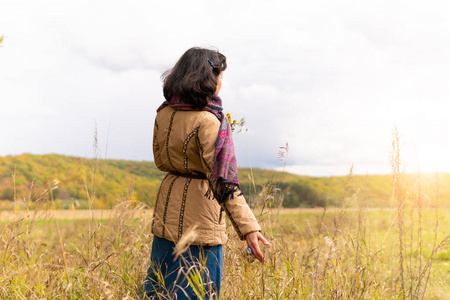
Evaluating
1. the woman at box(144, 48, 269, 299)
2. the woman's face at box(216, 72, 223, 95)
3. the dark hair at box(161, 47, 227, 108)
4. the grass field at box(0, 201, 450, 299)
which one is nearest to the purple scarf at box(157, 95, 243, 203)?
the woman at box(144, 48, 269, 299)

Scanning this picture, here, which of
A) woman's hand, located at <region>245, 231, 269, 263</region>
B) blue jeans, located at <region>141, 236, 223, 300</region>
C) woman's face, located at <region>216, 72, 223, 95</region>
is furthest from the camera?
woman's face, located at <region>216, 72, 223, 95</region>

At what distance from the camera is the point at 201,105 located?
2.40 m

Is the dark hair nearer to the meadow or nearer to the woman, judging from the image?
the woman

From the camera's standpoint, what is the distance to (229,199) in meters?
2.19

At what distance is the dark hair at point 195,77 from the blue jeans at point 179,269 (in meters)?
0.89

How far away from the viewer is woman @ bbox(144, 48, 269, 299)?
7.19 ft

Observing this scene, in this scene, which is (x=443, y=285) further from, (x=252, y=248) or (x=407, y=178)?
(x=252, y=248)

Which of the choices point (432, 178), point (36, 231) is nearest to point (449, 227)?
point (432, 178)

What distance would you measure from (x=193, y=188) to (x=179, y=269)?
1.66ft

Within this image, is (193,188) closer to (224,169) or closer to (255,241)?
(224,169)

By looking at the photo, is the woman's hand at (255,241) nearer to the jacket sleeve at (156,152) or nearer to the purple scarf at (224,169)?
the purple scarf at (224,169)

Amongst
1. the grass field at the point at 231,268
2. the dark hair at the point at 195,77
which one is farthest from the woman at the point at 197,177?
the grass field at the point at 231,268

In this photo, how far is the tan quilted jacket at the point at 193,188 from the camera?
223 centimetres

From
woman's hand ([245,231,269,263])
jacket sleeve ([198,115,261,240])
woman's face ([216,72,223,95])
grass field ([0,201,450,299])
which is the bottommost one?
grass field ([0,201,450,299])
